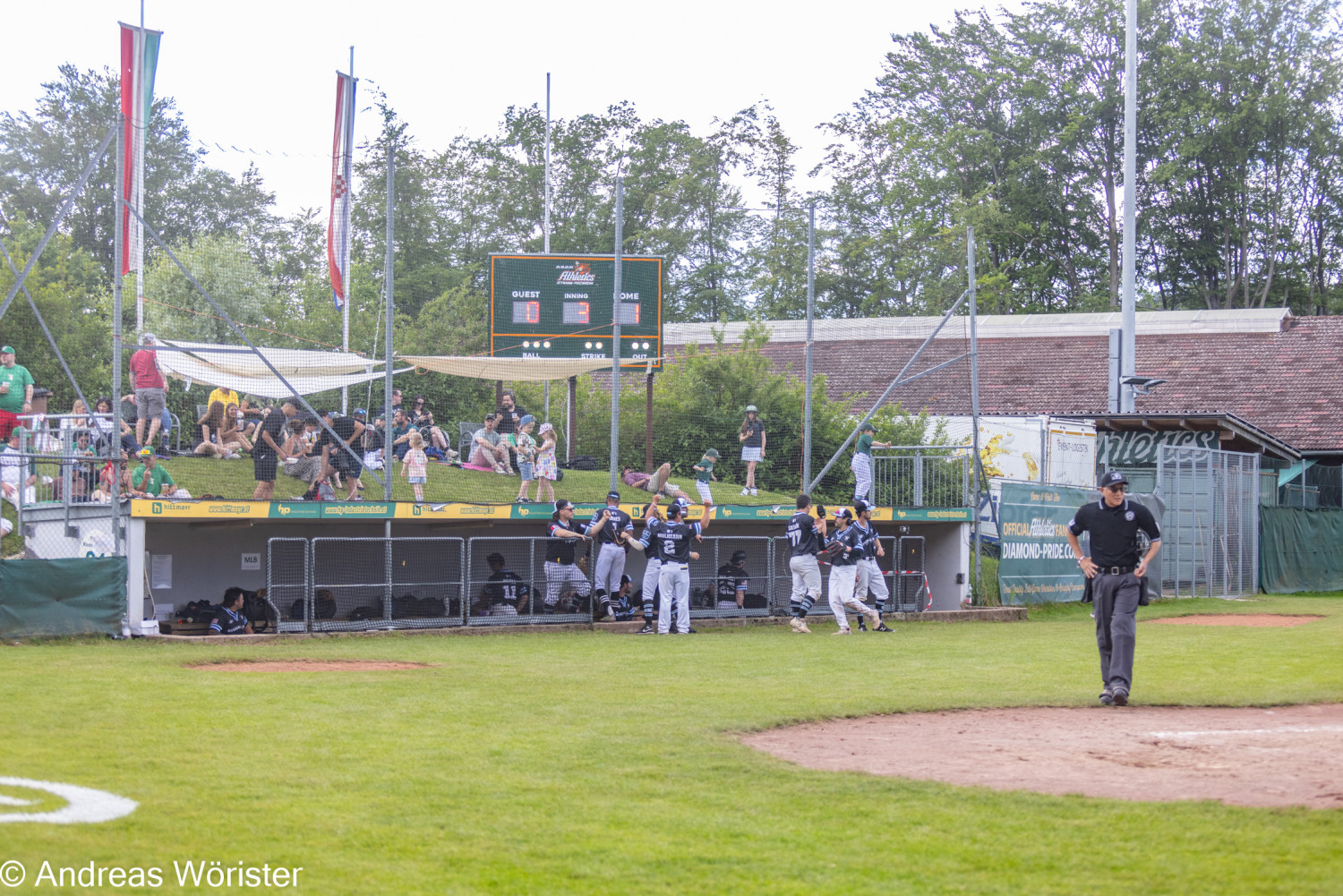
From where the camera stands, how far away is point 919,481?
23.2m

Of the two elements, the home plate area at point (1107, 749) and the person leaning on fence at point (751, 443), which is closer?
the home plate area at point (1107, 749)

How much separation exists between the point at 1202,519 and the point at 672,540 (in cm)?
1366

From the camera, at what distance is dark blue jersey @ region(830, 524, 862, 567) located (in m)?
17.9

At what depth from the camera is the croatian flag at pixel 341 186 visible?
64.4ft

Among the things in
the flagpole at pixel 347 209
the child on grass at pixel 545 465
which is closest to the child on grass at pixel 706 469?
the child on grass at pixel 545 465

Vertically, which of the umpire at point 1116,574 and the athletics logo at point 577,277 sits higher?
the athletics logo at point 577,277

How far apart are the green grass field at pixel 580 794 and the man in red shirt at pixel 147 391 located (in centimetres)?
650

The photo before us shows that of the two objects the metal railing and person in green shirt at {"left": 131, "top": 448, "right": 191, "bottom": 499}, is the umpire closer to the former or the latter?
person in green shirt at {"left": 131, "top": 448, "right": 191, "bottom": 499}

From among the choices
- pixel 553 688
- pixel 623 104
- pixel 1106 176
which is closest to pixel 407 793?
pixel 553 688

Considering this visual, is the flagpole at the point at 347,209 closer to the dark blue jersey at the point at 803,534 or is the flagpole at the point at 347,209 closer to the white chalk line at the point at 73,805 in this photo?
the dark blue jersey at the point at 803,534

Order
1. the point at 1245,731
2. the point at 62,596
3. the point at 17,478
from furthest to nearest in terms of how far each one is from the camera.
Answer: the point at 17,478 < the point at 62,596 < the point at 1245,731

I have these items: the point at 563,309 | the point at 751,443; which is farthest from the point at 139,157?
the point at 751,443

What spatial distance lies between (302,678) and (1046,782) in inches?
283

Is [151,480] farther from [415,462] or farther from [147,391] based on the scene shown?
[415,462]
